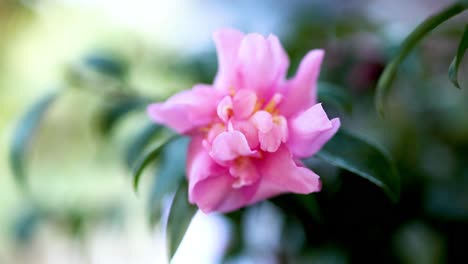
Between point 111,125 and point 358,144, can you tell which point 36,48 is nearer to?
point 111,125

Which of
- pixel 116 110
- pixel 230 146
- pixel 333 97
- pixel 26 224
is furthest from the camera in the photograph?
pixel 26 224

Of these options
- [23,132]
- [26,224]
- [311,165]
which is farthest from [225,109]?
[26,224]

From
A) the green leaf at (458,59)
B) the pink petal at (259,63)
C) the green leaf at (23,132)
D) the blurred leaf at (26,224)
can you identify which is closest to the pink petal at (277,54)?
the pink petal at (259,63)

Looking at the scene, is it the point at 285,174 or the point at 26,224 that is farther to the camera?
the point at 26,224

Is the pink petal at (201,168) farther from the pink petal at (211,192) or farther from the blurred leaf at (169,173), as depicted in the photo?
the blurred leaf at (169,173)

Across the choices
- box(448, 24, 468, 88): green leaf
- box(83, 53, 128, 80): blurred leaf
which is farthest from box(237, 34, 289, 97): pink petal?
box(83, 53, 128, 80): blurred leaf

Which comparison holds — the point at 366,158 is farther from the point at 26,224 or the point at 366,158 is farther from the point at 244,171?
the point at 26,224

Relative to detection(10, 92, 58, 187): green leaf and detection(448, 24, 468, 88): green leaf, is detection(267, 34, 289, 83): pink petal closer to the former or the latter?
detection(448, 24, 468, 88): green leaf
